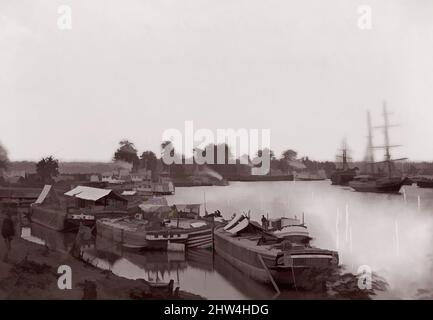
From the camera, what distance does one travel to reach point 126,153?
1822 cm

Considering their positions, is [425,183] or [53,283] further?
[425,183]

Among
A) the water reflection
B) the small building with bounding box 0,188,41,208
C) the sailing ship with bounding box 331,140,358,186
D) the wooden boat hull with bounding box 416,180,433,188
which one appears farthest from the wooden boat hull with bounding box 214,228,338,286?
the sailing ship with bounding box 331,140,358,186

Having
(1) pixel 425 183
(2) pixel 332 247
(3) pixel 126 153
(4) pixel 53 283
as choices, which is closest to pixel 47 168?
(3) pixel 126 153

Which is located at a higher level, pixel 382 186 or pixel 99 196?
pixel 99 196

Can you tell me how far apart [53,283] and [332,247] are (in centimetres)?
1605

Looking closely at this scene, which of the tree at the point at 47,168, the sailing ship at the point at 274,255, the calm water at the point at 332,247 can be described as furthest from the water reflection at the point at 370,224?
the tree at the point at 47,168

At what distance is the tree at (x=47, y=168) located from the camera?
1803 centimetres

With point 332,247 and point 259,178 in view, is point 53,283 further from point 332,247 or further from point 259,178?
point 259,178

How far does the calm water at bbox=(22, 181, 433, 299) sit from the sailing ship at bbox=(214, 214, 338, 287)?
43 centimetres

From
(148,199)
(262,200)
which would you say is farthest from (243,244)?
(262,200)

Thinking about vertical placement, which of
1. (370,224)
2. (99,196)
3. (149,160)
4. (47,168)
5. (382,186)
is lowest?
(370,224)

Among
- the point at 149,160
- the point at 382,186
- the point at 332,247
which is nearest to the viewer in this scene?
the point at 149,160
